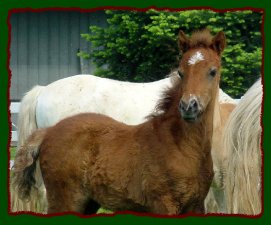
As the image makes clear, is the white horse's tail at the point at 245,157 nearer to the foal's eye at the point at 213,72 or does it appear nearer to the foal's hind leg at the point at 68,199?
the foal's eye at the point at 213,72

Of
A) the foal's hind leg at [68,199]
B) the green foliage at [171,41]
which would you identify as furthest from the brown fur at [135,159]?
the green foliage at [171,41]

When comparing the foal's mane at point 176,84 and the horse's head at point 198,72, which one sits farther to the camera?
the foal's mane at point 176,84

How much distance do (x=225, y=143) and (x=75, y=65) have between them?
4.12 metres

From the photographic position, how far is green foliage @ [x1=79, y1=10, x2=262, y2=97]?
7008 mm

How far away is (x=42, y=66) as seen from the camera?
335 inches

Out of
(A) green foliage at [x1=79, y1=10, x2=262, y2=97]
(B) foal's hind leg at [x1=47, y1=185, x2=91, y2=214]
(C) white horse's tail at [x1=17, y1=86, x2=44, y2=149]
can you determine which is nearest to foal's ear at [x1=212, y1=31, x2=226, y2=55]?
(B) foal's hind leg at [x1=47, y1=185, x2=91, y2=214]

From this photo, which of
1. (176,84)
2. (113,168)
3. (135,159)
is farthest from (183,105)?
(113,168)

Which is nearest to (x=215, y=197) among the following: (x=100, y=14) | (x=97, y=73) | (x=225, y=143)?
(x=225, y=143)

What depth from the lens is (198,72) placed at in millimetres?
4395

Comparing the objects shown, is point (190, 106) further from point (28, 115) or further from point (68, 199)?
point (28, 115)

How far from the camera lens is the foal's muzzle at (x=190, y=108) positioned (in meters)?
4.24

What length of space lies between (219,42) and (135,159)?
104cm

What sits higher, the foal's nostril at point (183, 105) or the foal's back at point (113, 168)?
the foal's nostril at point (183, 105)

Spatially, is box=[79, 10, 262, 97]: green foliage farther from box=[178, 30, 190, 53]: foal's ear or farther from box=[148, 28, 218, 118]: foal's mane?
box=[178, 30, 190, 53]: foal's ear
